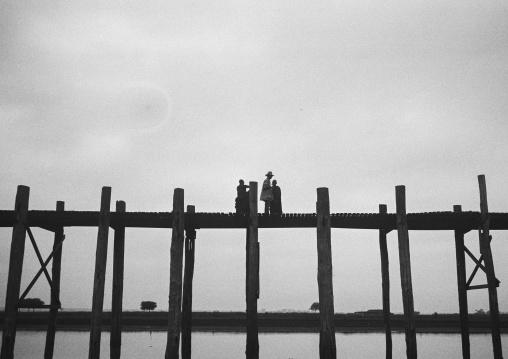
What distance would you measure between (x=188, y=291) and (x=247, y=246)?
2307mm

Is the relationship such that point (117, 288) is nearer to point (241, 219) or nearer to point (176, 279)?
point (176, 279)

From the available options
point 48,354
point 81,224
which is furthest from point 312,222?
point 48,354

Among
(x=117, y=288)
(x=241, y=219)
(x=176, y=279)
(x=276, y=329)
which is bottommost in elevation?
(x=276, y=329)

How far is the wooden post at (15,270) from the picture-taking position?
1276 centimetres

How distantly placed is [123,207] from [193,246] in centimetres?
236

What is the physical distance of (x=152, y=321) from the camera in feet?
134

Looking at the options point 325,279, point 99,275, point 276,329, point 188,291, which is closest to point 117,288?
point 99,275

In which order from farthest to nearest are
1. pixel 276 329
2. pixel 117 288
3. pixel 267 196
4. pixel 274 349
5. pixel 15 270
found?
pixel 276 329, pixel 274 349, pixel 117 288, pixel 267 196, pixel 15 270

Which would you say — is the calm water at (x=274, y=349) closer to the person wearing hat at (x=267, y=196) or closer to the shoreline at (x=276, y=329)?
the shoreline at (x=276, y=329)

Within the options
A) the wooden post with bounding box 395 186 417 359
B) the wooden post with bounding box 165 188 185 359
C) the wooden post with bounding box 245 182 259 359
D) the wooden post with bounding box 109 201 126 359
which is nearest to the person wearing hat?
the wooden post with bounding box 245 182 259 359

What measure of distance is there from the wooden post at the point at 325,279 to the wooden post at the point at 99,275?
5249 millimetres

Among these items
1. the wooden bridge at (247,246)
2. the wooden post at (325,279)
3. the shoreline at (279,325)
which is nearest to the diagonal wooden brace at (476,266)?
the wooden bridge at (247,246)

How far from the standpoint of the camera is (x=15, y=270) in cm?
1298

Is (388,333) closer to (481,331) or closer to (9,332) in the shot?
(9,332)
